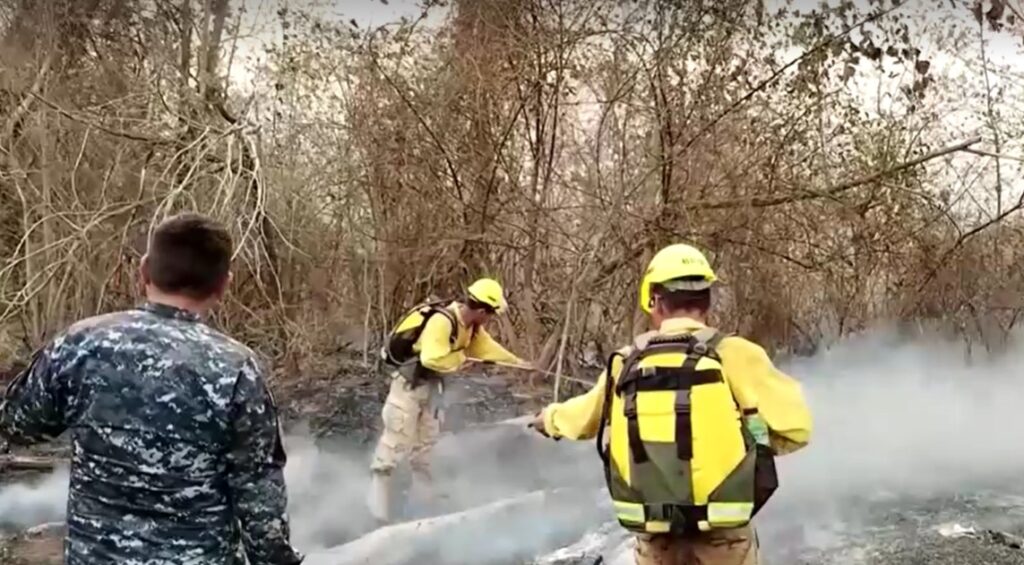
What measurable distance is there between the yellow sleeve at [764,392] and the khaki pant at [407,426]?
4.66m

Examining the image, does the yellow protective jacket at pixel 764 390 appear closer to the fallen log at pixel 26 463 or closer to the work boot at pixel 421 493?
the work boot at pixel 421 493

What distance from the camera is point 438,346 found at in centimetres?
744

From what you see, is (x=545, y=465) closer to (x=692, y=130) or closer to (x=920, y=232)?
(x=692, y=130)

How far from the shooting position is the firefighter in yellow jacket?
3.31 meters

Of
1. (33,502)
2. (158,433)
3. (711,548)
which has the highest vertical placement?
(158,433)

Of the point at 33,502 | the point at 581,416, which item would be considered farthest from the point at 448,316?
the point at 581,416

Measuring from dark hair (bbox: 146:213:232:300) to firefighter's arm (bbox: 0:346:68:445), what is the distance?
0.30 metres

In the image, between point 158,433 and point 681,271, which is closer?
point 158,433

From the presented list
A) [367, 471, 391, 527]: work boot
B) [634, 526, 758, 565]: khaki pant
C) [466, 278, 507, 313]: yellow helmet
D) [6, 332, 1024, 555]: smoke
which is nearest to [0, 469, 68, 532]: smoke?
[6, 332, 1024, 555]: smoke

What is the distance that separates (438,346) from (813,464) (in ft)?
13.4

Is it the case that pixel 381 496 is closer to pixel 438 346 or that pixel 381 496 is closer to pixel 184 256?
pixel 438 346

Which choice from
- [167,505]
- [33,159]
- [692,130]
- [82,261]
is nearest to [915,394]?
[692,130]

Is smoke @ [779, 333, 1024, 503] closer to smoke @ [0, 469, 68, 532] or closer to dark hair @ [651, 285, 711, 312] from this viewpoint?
smoke @ [0, 469, 68, 532]

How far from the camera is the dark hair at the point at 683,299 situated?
3.49 meters
